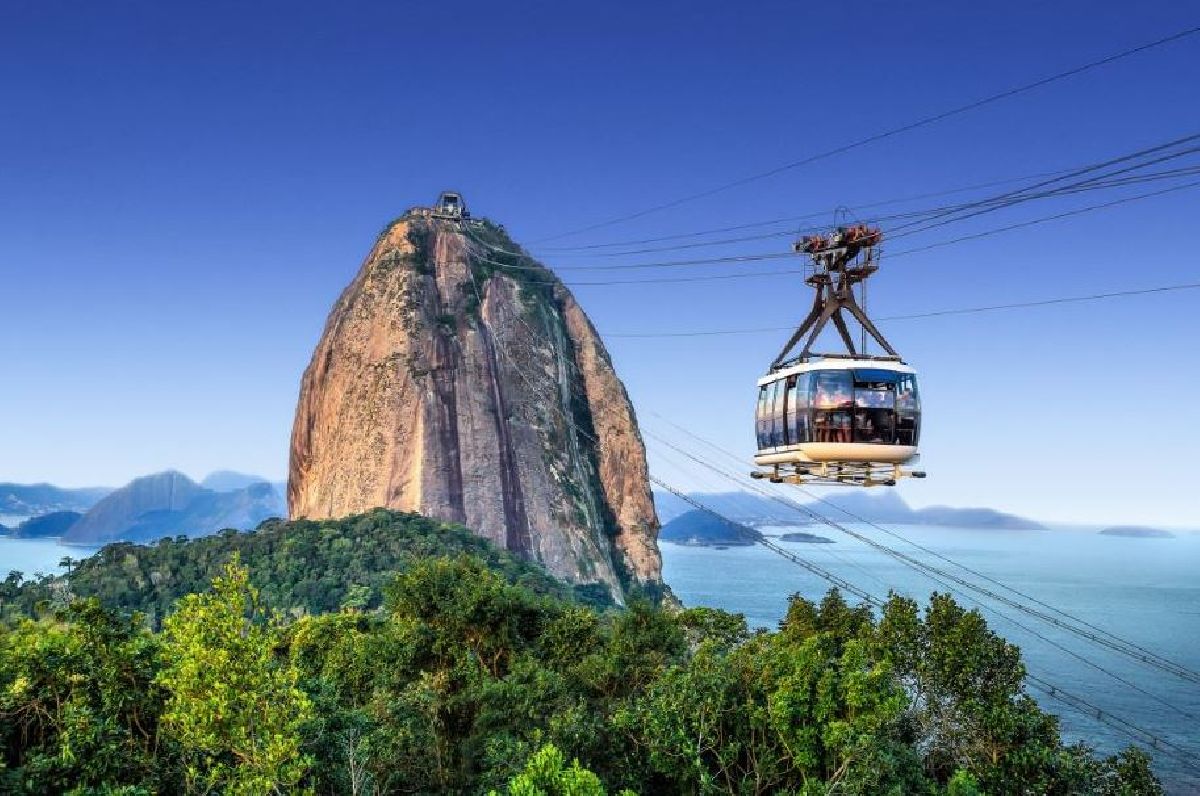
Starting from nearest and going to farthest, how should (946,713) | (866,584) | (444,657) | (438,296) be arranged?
(946,713) → (444,657) → (438,296) → (866,584)

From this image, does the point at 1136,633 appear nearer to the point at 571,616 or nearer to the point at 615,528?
the point at 615,528

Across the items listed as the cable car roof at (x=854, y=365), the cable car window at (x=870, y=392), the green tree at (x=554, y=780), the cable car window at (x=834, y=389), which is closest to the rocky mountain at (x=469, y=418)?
the cable car roof at (x=854, y=365)

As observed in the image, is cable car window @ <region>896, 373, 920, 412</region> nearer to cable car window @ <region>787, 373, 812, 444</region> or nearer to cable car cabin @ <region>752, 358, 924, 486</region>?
cable car cabin @ <region>752, 358, 924, 486</region>

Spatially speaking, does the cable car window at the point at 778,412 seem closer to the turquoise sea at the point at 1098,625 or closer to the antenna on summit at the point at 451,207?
the turquoise sea at the point at 1098,625

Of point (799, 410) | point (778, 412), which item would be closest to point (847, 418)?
point (799, 410)

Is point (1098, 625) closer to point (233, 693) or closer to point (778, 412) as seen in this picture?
point (778, 412)

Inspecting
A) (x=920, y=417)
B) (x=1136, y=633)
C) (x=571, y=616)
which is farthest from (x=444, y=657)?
(x=1136, y=633)

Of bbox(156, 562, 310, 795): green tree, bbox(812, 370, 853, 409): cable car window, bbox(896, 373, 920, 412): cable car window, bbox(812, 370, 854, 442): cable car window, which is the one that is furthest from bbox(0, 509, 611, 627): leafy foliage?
bbox(156, 562, 310, 795): green tree
